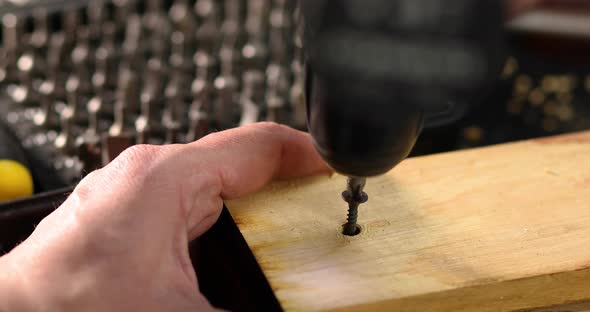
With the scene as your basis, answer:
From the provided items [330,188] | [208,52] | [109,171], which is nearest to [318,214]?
[330,188]

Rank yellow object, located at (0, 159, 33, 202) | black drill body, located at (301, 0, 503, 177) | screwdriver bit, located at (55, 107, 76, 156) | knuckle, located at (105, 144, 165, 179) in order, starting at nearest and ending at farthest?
1. black drill body, located at (301, 0, 503, 177)
2. knuckle, located at (105, 144, 165, 179)
3. yellow object, located at (0, 159, 33, 202)
4. screwdriver bit, located at (55, 107, 76, 156)

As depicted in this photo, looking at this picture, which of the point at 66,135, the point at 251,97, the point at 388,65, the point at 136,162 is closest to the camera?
the point at 388,65

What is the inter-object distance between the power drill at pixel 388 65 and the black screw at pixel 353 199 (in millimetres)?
65

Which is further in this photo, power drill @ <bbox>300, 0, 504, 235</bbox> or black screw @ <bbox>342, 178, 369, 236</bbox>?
black screw @ <bbox>342, 178, 369, 236</bbox>

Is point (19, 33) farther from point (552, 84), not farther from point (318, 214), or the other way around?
point (552, 84)

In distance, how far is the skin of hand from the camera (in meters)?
0.50

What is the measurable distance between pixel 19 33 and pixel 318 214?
72 centimetres

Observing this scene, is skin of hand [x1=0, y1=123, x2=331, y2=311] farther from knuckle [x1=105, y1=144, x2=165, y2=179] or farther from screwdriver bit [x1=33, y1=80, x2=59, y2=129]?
screwdriver bit [x1=33, y1=80, x2=59, y2=129]

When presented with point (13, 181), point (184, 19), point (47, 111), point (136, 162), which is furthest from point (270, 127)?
point (184, 19)

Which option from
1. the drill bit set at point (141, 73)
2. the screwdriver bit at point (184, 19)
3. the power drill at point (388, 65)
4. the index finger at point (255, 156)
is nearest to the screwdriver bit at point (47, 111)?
the drill bit set at point (141, 73)

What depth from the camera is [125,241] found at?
20.0 inches

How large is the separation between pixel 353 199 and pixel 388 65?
170mm

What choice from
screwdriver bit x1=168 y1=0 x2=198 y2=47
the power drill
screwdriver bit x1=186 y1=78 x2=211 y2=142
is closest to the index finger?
the power drill

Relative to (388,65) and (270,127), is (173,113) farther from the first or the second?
(388,65)
